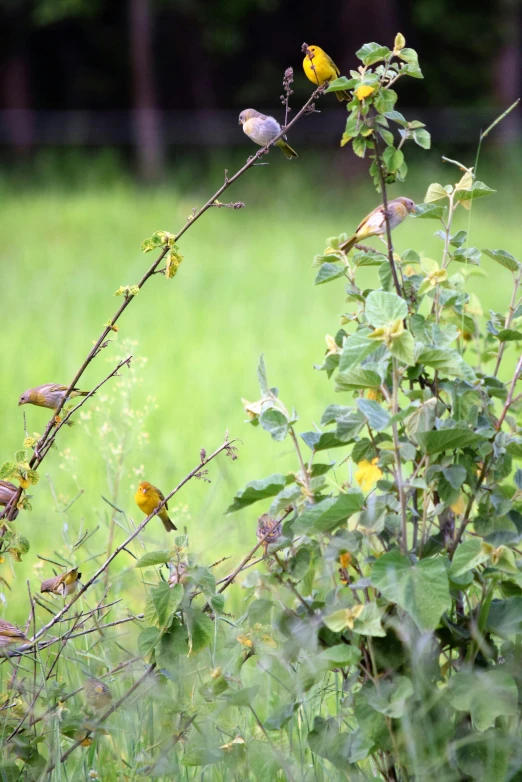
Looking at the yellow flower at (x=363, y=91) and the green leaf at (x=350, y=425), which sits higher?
the yellow flower at (x=363, y=91)

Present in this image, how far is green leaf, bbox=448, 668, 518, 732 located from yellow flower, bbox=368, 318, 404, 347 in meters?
0.47

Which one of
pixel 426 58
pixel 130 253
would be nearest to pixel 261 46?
pixel 426 58

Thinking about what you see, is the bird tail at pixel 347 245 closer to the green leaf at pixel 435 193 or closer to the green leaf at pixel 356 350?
the green leaf at pixel 435 193

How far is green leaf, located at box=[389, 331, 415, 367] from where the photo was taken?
121cm

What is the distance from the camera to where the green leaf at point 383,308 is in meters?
1.25

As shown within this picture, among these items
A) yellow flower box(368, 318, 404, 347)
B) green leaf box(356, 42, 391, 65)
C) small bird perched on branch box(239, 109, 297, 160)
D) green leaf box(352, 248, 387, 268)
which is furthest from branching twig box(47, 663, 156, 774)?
small bird perched on branch box(239, 109, 297, 160)

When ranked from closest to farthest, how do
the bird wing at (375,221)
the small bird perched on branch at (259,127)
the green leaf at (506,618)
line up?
the green leaf at (506,618) → the bird wing at (375,221) → the small bird perched on branch at (259,127)

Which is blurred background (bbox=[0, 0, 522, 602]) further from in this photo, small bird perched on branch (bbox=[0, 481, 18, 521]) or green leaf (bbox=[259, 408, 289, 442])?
green leaf (bbox=[259, 408, 289, 442])

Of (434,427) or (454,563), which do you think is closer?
(454,563)

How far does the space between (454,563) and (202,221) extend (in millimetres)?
10009

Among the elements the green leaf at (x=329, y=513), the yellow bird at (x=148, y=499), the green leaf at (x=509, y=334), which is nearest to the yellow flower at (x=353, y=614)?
the green leaf at (x=329, y=513)

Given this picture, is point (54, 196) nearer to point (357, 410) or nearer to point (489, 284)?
point (489, 284)

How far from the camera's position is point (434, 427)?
1350 millimetres

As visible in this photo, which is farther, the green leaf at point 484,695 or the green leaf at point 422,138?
the green leaf at point 422,138
